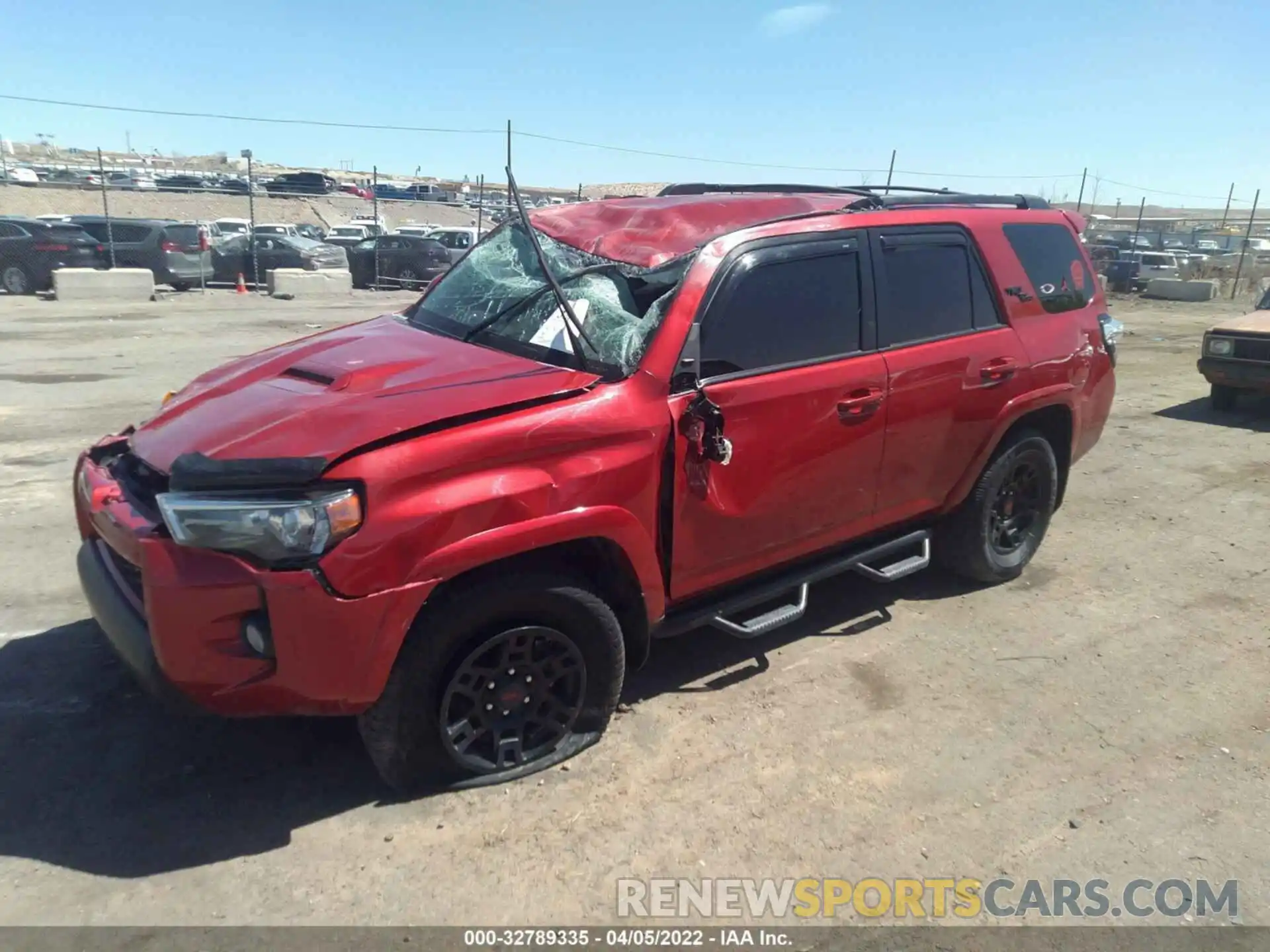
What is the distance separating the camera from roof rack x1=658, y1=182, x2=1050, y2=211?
4570 millimetres

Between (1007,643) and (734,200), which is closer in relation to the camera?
(734,200)

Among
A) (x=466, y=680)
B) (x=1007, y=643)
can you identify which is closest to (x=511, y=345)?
(x=466, y=680)

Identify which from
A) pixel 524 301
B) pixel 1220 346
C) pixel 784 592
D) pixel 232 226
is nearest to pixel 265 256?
pixel 232 226

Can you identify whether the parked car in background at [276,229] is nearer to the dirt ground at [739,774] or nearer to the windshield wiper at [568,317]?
the dirt ground at [739,774]

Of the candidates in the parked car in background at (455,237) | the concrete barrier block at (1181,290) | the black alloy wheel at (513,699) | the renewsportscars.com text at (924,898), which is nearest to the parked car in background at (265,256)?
the parked car in background at (455,237)

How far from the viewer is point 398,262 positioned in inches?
890

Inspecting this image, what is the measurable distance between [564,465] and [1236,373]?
899 cm

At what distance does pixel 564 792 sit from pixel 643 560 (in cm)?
85

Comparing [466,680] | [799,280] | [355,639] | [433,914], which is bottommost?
[433,914]

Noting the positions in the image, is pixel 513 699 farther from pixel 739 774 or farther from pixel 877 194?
pixel 877 194

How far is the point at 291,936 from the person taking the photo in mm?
2604

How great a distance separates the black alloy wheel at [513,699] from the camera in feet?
10.2

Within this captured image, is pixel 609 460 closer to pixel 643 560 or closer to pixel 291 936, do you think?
pixel 643 560

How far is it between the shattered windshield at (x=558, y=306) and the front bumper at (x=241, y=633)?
1.16 m
